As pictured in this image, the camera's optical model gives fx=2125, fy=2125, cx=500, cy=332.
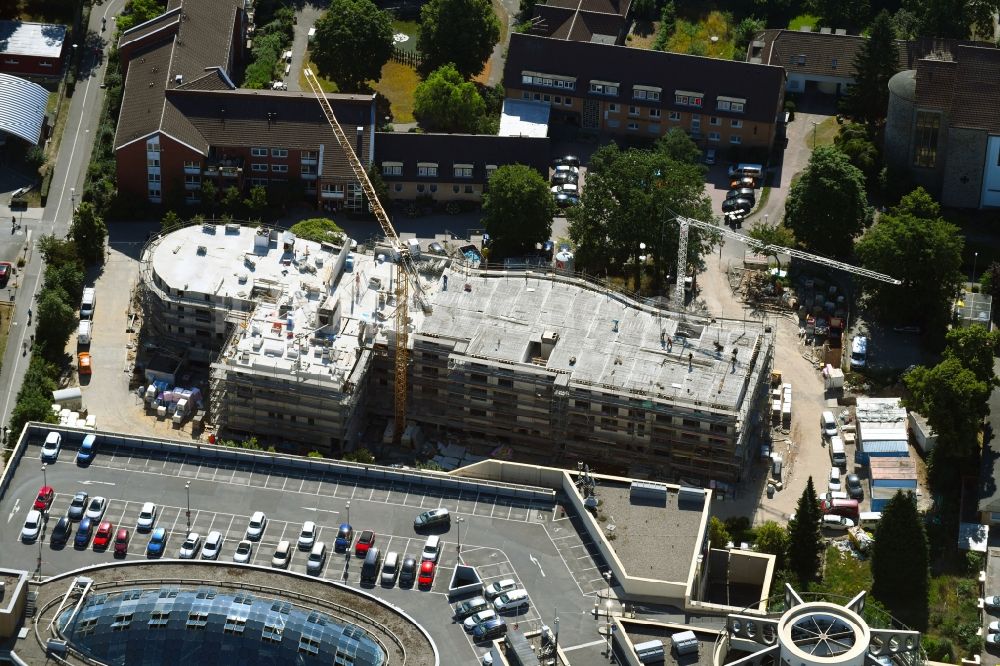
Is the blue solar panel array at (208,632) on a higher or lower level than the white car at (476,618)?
lower

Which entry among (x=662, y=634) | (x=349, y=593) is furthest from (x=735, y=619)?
(x=349, y=593)

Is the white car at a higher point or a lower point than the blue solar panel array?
higher

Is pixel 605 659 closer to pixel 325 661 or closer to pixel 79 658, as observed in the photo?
pixel 325 661

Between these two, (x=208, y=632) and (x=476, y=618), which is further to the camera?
(x=476, y=618)

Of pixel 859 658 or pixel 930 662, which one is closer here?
pixel 859 658

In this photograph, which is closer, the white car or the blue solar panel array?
the blue solar panel array
